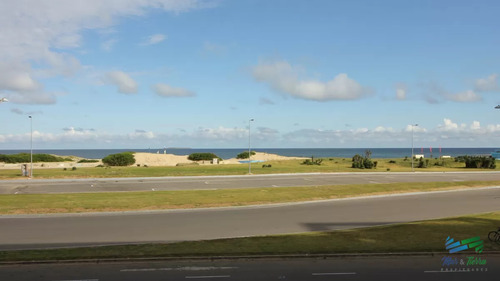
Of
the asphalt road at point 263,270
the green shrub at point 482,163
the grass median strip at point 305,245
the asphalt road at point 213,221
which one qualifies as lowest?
the asphalt road at point 263,270

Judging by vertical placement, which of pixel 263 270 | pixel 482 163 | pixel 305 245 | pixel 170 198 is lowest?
pixel 263 270

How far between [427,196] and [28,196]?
32.9 m

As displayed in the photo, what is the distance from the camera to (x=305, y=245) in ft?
52.6

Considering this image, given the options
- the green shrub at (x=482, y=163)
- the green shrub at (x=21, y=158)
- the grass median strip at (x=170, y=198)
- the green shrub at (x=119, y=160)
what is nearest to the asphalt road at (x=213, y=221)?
the grass median strip at (x=170, y=198)

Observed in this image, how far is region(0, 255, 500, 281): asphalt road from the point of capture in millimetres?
12308

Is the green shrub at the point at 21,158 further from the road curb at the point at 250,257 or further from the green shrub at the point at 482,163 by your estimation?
the green shrub at the point at 482,163

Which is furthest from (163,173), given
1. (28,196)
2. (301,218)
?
(301,218)

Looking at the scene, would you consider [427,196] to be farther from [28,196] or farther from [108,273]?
[28,196]

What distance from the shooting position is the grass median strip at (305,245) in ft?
47.6

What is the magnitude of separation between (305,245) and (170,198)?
53.0 feet

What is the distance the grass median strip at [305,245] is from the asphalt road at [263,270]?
29.4 inches

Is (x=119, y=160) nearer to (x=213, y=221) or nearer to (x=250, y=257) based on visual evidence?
(x=213, y=221)

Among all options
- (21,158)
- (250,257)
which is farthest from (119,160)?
(250,257)

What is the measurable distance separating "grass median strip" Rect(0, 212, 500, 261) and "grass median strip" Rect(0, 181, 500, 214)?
10.5m
